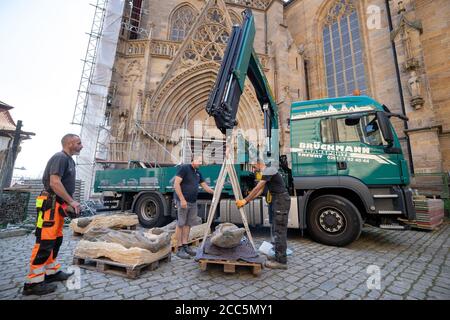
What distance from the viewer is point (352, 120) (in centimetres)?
410

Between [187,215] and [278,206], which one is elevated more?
[278,206]

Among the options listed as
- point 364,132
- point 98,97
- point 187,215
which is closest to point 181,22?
point 98,97

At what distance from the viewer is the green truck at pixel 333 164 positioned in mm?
3875

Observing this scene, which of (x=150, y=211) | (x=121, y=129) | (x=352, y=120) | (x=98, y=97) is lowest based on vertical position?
(x=150, y=211)

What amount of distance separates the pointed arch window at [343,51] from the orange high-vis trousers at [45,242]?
1524 centimetres

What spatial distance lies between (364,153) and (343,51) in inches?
515

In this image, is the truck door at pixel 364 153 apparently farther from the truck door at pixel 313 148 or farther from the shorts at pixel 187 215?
the shorts at pixel 187 215

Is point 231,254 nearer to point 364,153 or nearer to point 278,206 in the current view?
point 278,206

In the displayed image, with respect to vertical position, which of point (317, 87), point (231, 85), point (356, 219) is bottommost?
point (356, 219)

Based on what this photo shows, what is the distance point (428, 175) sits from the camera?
8.11m

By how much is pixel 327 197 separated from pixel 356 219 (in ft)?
2.07
